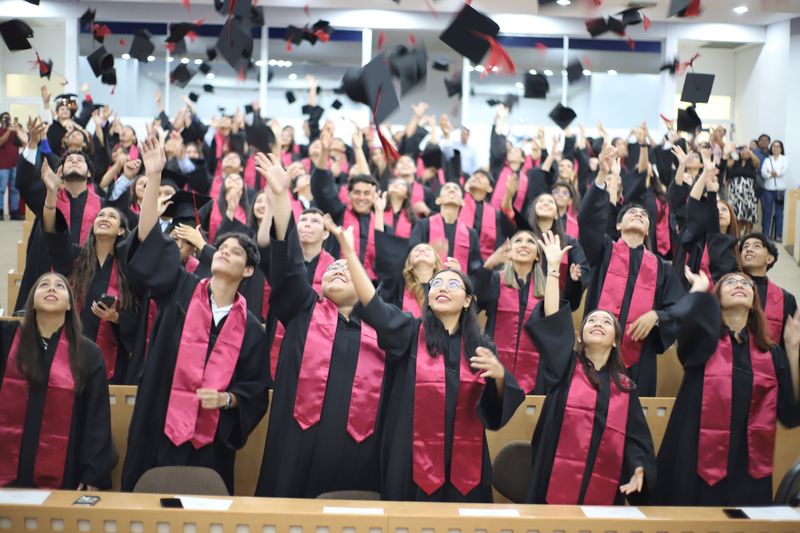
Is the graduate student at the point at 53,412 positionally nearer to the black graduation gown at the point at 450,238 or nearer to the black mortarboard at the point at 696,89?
the black graduation gown at the point at 450,238

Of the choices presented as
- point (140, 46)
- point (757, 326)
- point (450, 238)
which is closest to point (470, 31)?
point (450, 238)

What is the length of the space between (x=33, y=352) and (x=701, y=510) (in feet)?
8.40

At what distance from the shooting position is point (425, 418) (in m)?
3.66

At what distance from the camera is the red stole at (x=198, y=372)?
3.80 meters

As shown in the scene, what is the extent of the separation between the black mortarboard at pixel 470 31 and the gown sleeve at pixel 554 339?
1.51 m

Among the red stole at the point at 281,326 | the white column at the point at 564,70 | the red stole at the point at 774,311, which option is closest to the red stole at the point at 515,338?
the red stole at the point at 281,326

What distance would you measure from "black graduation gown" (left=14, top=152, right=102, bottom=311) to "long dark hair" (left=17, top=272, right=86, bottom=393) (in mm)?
1971

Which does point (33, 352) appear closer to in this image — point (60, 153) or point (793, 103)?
point (60, 153)

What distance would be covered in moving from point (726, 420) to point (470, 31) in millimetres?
2305

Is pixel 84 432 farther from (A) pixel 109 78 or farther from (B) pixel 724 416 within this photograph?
(A) pixel 109 78

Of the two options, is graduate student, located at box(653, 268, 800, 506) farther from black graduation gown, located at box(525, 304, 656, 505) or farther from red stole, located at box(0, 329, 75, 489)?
red stole, located at box(0, 329, 75, 489)

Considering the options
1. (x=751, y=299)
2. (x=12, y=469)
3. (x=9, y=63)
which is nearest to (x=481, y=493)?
(x=751, y=299)

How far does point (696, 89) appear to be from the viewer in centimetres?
743

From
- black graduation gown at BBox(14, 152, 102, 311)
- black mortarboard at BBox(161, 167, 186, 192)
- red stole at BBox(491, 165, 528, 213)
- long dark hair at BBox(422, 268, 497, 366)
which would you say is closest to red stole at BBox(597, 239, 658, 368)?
long dark hair at BBox(422, 268, 497, 366)
